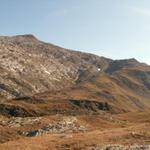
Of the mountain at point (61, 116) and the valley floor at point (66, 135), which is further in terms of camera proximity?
the mountain at point (61, 116)

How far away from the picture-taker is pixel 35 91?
538 ft

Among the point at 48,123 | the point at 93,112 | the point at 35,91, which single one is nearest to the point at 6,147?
the point at 48,123

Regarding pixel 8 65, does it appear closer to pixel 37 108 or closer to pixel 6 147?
pixel 37 108

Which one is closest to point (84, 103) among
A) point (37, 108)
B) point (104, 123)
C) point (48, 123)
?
point (37, 108)

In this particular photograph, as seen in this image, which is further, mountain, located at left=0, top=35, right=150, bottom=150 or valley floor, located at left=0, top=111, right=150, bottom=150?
mountain, located at left=0, top=35, right=150, bottom=150

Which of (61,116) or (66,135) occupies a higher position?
(61,116)

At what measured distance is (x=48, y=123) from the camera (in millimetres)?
75062

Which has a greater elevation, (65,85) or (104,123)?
(65,85)

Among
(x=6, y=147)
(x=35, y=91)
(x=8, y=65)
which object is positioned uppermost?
(x=8, y=65)

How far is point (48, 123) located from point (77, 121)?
7.65 metres

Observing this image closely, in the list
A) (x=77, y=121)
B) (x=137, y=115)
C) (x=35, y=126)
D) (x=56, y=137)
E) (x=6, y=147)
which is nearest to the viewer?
(x=6, y=147)

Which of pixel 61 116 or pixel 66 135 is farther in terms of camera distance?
pixel 61 116

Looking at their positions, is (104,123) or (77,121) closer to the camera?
(77,121)

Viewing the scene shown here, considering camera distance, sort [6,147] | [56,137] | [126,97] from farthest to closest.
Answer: [126,97]
[56,137]
[6,147]
